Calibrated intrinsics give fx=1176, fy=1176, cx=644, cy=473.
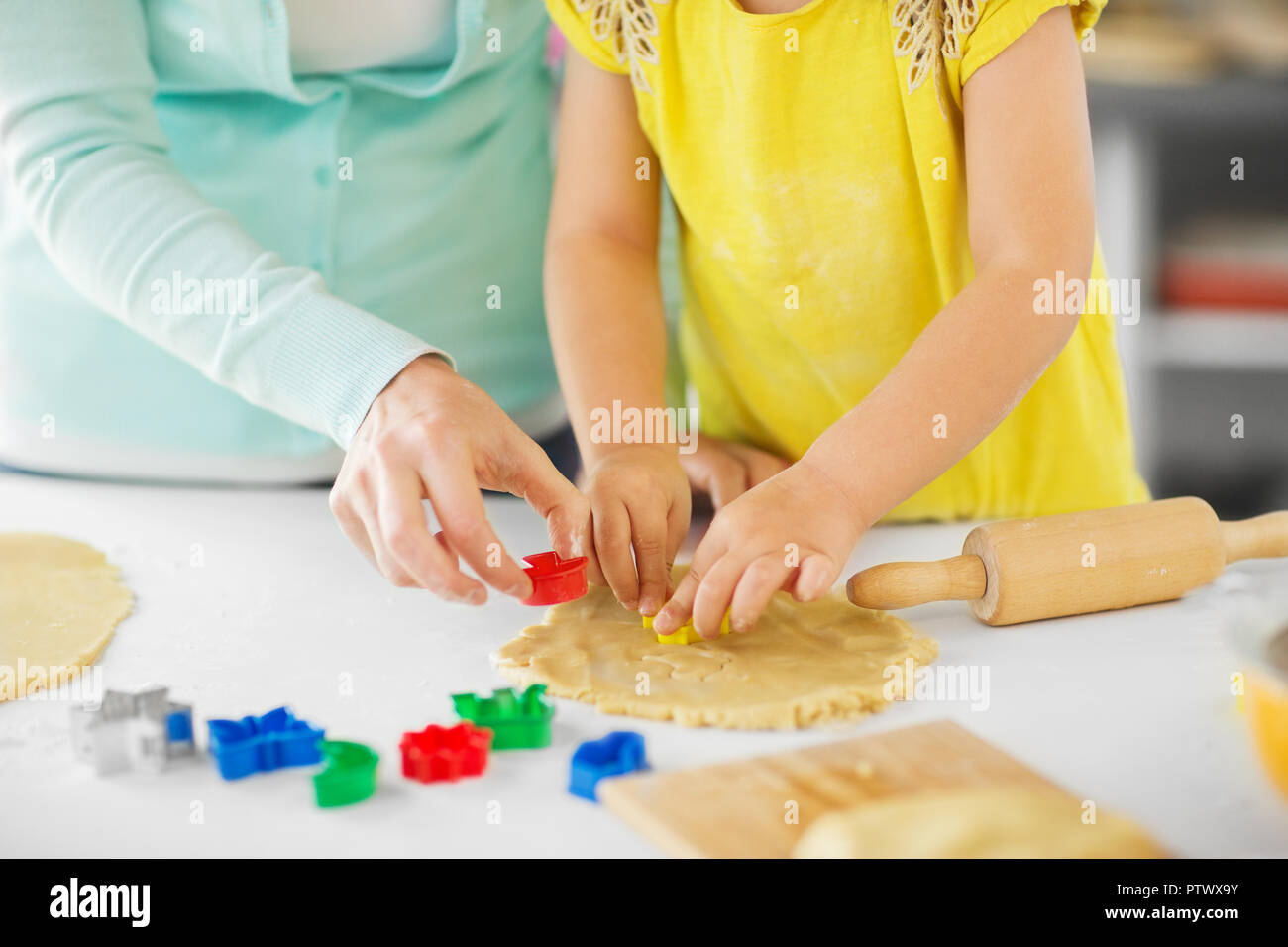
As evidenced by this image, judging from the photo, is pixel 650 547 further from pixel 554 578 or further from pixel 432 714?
pixel 432 714

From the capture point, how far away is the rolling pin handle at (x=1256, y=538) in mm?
790

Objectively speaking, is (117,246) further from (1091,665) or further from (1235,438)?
(1235,438)

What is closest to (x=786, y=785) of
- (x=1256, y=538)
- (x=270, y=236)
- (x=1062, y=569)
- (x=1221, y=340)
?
(x=1062, y=569)

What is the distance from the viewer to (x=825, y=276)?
0.96 metres

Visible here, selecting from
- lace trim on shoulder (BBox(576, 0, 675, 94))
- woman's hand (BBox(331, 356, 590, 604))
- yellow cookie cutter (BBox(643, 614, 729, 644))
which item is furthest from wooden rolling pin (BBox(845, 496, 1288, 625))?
lace trim on shoulder (BBox(576, 0, 675, 94))

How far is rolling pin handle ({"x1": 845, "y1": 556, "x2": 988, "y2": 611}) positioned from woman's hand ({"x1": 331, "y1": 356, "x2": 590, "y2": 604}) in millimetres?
181

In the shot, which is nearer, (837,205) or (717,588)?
(717,588)

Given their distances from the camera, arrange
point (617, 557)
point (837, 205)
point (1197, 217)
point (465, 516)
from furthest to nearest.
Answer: point (1197, 217)
point (837, 205)
point (617, 557)
point (465, 516)

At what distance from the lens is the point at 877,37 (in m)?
0.88

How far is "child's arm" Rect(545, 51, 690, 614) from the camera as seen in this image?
89 cm

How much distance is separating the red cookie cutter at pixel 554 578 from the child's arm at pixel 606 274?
0.32 ft

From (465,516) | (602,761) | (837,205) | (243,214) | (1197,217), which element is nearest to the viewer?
(602,761)

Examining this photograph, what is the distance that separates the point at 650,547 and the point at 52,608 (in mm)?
396
